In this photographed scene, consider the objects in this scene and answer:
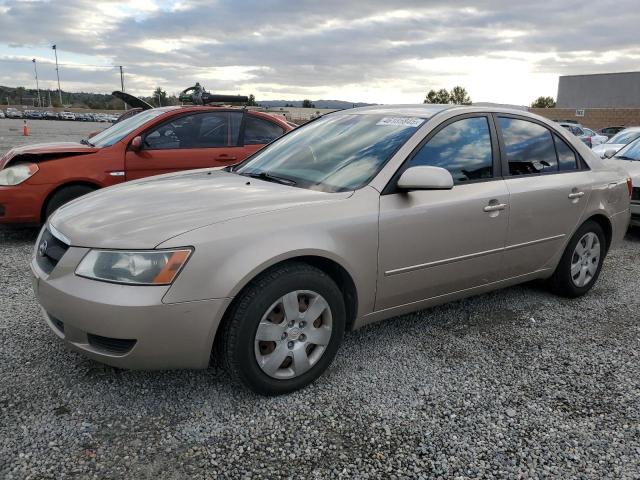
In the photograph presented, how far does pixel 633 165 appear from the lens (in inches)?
281

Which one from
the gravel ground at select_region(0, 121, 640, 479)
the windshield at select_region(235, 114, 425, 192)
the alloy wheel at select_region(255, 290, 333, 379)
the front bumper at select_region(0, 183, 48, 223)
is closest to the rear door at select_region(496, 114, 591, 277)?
the gravel ground at select_region(0, 121, 640, 479)

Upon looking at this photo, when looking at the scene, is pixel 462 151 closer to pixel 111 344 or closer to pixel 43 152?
pixel 111 344

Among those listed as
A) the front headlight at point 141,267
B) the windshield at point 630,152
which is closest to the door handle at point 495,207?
the front headlight at point 141,267

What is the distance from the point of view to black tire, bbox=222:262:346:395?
8.55ft

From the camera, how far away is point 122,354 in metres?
2.53

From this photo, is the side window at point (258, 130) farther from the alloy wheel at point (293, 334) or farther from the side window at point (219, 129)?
the alloy wheel at point (293, 334)

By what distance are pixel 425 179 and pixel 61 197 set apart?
166 inches

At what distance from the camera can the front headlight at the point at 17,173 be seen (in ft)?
18.0

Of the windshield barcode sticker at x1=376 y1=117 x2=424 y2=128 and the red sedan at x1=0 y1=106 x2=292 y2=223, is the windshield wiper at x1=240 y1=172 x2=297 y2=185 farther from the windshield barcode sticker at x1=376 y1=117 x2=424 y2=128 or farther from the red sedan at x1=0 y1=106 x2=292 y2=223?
the red sedan at x1=0 y1=106 x2=292 y2=223

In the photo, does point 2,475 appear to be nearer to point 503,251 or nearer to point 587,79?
point 503,251

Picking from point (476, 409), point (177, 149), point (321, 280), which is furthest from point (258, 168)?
point (177, 149)

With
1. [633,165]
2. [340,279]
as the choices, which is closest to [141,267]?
[340,279]

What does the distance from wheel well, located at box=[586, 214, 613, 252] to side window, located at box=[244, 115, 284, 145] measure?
3924 millimetres

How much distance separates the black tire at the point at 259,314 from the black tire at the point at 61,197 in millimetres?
Answer: 3695
